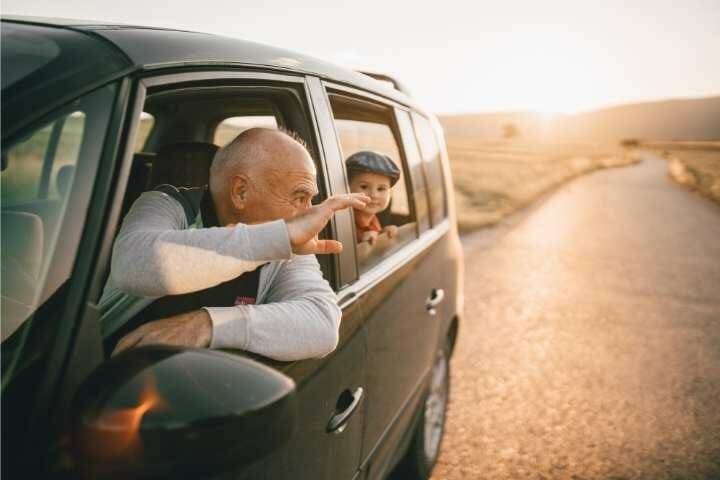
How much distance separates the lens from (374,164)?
259 centimetres

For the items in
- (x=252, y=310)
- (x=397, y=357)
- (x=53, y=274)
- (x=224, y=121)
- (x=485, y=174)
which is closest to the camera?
(x=53, y=274)

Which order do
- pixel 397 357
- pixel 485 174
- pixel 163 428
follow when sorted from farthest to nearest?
pixel 485 174 → pixel 397 357 → pixel 163 428

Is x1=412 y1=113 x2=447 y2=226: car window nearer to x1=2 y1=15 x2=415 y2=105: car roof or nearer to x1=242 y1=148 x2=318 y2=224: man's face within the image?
x1=2 y1=15 x2=415 y2=105: car roof

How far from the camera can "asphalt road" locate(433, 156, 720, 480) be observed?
3080mm

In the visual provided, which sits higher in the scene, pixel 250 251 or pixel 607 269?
pixel 250 251

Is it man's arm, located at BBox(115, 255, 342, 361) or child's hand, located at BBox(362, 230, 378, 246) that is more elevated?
man's arm, located at BBox(115, 255, 342, 361)

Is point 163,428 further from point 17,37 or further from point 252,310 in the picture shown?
point 17,37

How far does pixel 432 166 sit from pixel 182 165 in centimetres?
180

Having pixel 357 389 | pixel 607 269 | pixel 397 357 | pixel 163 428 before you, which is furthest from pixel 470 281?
pixel 163 428

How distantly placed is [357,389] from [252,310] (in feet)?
2.12

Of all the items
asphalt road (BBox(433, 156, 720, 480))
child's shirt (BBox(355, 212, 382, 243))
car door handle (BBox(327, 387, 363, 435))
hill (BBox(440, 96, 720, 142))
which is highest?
child's shirt (BBox(355, 212, 382, 243))

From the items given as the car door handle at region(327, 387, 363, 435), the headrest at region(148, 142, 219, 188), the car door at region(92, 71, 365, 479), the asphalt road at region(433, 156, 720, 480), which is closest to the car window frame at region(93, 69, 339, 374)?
the car door at region(92, 71, 365, 479)

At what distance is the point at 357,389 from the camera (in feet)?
5.40

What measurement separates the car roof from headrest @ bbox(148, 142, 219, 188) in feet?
1.56
